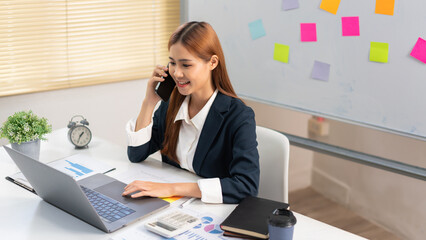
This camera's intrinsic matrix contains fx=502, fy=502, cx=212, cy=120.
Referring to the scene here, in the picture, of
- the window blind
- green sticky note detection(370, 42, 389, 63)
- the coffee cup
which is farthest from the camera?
the window blind

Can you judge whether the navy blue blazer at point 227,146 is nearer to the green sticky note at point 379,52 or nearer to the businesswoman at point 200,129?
the businesswoman at point 200,129

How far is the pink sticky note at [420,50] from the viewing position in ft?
6.91

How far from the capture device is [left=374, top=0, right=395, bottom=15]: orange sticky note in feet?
7.16

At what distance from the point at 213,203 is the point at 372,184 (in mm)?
1528

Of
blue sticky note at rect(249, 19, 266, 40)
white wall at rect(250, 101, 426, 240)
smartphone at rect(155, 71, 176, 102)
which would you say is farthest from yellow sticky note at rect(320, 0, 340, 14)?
smartphone at rect(155, 71, 176, 102)

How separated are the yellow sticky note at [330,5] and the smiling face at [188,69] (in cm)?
85

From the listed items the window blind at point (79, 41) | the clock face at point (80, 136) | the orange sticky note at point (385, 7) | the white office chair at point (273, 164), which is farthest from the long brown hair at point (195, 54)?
the window blind at point (79, 41)

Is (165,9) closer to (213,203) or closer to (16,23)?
(16,23)

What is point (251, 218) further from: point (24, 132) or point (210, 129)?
point (24, 132)

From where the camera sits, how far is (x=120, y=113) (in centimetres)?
336

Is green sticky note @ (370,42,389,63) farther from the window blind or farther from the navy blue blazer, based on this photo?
the window blind

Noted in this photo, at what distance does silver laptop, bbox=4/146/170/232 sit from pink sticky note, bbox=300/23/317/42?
50.8 inches

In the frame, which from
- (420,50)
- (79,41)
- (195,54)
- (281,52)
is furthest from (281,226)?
(79,41)

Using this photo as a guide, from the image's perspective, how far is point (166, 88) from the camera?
6.47ft
